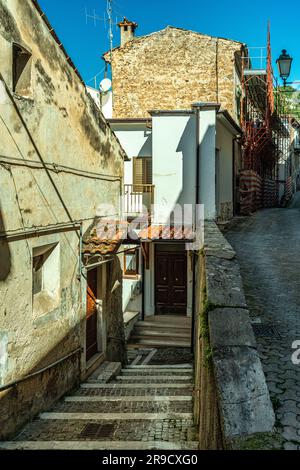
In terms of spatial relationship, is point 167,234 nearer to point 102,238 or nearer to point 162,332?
point 162,332

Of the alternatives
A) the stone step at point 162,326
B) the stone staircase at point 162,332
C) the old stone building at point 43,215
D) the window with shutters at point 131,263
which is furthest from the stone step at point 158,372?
the window with shutters at point 131,263

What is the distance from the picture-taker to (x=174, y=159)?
1452 cm

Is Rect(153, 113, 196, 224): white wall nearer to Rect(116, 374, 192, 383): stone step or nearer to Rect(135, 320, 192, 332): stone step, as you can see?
Rect(135, 320, 192, 332): stone step

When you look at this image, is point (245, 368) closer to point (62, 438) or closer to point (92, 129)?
point (62, 438)

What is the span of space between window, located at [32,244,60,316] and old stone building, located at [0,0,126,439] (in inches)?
0.7

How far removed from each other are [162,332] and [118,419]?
858 centimetres

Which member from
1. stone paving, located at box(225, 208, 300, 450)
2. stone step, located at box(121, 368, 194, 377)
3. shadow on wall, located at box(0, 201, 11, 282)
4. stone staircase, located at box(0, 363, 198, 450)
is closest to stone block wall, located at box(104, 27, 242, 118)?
stone paving, located at box(225, 208, 300, 450)

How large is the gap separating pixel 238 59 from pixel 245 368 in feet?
71.2

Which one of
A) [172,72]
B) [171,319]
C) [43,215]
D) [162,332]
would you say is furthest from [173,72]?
[43,215]

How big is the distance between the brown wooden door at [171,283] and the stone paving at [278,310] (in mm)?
4182

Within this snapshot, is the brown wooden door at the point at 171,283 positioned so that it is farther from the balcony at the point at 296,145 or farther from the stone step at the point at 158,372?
A: the balcony at the point at 296,145

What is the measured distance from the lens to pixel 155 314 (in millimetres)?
→ 16156

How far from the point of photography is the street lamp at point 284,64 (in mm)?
10359
